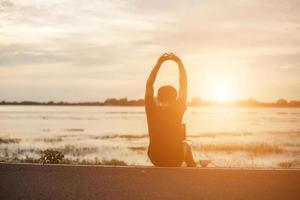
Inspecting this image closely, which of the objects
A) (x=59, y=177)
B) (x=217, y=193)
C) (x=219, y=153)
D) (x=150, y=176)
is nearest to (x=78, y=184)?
(x=59, y=177)

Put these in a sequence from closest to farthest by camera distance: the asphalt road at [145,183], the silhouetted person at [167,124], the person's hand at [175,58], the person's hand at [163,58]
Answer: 1. the asphalt road at [145,183]
2. the silhouetted person at [167,124]
3. the person's hand at [175,58]
4. the person's hand at [163,58]

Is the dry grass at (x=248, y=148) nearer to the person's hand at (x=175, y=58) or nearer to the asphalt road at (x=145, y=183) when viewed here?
the person's hand at (x=175, y=58)

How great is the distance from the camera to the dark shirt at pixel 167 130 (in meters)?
7.71

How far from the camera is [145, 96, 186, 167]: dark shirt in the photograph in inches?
304

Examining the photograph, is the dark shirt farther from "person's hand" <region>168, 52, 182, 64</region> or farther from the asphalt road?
the asphalt road

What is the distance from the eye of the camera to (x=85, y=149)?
1393 inches

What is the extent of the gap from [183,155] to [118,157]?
2335 cm

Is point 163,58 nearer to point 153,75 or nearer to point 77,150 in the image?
point 153,75

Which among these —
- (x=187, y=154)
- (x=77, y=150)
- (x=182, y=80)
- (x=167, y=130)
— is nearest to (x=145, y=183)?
(x=167, y=130)

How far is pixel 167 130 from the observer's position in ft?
25.5

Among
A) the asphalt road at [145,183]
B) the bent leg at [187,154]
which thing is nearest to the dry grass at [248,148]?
the bent leg at [187,154]

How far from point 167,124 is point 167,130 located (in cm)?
9

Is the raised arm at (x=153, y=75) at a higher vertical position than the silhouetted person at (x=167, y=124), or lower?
higher

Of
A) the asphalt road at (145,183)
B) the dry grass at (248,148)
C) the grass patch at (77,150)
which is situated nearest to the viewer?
the asphalt road at (145,183)
